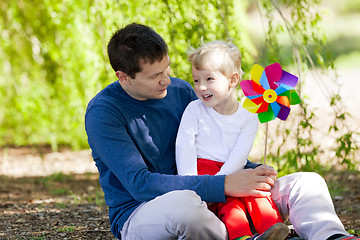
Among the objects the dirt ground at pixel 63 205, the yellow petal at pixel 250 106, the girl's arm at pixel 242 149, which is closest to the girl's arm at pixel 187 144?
the girl's arm at pixel 242 149

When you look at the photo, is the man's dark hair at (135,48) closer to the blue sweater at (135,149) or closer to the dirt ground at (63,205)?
the blue sweater at (135,149)

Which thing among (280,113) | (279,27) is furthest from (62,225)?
(279,27)

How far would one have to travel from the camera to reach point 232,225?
7.89ft

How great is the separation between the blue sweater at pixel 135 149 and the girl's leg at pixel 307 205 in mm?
329

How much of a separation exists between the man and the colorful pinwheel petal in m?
0.25

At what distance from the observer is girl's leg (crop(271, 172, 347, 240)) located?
231cm

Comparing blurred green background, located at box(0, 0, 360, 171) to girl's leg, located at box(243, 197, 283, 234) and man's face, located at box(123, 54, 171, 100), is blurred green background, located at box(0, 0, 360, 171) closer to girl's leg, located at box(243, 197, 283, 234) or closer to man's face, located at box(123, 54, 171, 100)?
man's face, located at box(123, 54, 171, 100)

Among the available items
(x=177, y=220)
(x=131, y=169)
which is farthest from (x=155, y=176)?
(x=177, y=220)

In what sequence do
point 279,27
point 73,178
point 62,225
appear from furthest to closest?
point 73,178 → point 279,27 → point 62,225

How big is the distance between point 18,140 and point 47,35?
4.11 feet

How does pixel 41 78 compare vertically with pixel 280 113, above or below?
above

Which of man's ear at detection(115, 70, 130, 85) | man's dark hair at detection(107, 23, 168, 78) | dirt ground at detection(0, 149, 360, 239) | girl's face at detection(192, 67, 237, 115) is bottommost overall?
dirt ground at detection(0, 149, 360, 239)

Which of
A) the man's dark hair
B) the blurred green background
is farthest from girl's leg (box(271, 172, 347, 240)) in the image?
the blurred green background

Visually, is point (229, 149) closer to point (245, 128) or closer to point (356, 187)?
point (245, 128)
